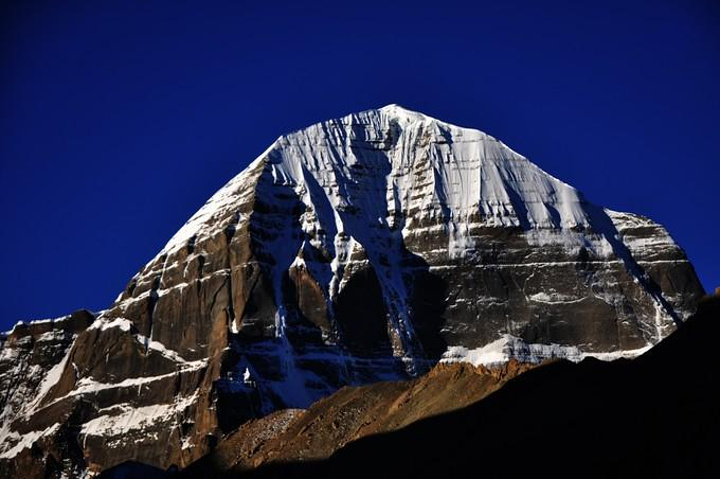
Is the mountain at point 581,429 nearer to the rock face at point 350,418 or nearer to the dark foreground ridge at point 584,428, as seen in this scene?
the dark foreground ridge at point 584,428

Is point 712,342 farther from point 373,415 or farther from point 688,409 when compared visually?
point 373,415

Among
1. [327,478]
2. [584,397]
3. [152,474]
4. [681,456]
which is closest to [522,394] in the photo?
[584,397]

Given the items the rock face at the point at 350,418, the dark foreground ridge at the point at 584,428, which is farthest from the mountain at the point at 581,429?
the rock face at the point at 350,418

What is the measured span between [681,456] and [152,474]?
71.6 meters

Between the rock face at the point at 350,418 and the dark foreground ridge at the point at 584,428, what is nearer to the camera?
the dark foreground ridge at the point at 584,428

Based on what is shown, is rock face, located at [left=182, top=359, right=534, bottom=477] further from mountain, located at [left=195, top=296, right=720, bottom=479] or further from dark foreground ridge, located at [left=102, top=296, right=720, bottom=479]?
dark foreground ridge, located at [left=102, top=296, right=720, bottom=479]

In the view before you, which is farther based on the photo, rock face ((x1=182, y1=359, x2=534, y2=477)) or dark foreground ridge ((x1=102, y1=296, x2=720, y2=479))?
rock face ((x1=182, y1=359, x2=534, y2=477))

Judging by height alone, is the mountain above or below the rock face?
below

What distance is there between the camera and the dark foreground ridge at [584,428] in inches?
3076

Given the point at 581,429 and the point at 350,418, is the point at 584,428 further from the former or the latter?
the point at 350,418

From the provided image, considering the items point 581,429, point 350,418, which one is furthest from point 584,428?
point 350,418

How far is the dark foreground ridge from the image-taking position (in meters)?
78.1

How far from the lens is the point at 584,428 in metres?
85.9

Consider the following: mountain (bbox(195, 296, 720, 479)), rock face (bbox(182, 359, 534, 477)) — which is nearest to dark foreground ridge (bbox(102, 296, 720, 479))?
mountain (bbox(195, 296, 720, 479))
